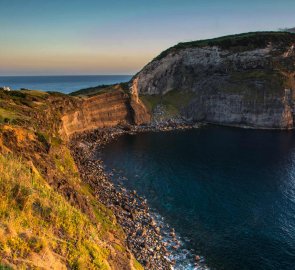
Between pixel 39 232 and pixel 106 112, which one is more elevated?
pixel 39 232

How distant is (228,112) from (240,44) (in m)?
32.4

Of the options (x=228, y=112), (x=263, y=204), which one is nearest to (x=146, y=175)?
(x=263, y=204)

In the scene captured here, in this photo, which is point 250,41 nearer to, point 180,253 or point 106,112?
point 106,112

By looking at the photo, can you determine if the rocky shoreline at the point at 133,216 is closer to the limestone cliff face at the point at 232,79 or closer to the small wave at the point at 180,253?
the small wave at the point at 180,253

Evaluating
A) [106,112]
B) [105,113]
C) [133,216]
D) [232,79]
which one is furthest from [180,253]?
[232,79]

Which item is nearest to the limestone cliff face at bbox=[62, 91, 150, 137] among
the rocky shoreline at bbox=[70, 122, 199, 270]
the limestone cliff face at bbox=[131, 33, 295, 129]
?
the limestone cliff face at bbox=[131, 33, 295, 129]

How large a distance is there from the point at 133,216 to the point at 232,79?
313ft

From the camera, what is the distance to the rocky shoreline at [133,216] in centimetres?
3806

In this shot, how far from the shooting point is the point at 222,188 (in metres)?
59.9

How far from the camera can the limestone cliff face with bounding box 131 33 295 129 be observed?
389ft

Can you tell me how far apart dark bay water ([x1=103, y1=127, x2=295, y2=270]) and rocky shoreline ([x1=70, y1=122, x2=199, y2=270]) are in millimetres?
2458

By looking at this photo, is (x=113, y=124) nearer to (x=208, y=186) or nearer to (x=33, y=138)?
(x=208, y=186)

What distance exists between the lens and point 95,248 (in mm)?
20922

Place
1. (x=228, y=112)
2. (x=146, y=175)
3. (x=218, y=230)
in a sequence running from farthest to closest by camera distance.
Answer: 1. (x=228, y=112)
2. (x=146, y=175)
3. (x=218, y=230)
